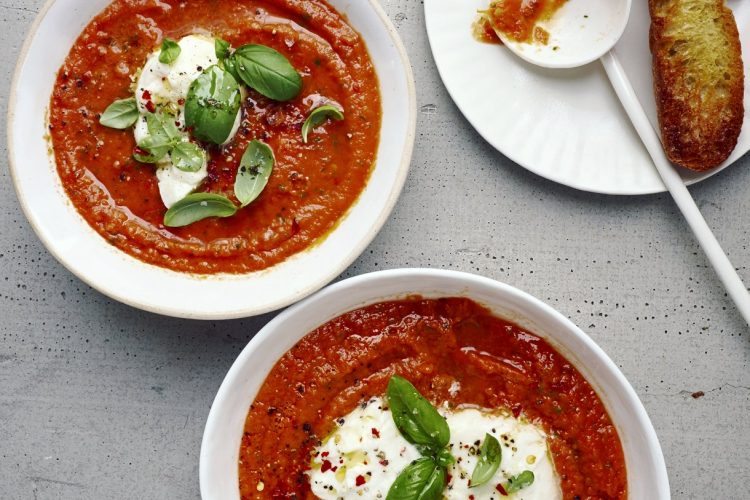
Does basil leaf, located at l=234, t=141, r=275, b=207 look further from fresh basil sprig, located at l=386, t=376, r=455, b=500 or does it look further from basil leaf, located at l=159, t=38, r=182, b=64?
fresh basil sprig, located at l=386, t=376, r=455, b=500

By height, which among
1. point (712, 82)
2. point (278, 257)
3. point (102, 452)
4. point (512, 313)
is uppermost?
point (712, 82)

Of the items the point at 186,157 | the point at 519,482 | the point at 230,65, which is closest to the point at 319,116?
the point at 230,65

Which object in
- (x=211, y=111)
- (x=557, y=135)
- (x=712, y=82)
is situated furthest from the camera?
(x=557, y=135)

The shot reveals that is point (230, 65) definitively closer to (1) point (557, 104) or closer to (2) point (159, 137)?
(2) point (159, 137)

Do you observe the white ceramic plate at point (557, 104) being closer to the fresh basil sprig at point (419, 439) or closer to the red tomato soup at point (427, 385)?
the red tomato soup at point (427, 385)

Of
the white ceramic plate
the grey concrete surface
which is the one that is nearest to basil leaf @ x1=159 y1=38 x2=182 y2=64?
the grey concrete surface

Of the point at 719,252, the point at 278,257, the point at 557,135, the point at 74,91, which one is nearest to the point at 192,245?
the point at 278,257

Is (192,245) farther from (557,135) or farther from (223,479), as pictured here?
(557,135)
